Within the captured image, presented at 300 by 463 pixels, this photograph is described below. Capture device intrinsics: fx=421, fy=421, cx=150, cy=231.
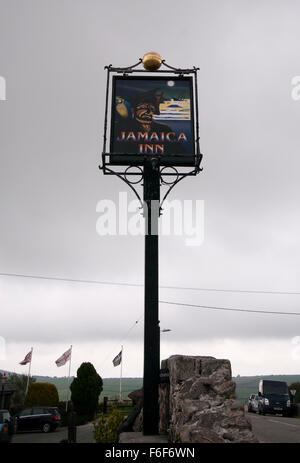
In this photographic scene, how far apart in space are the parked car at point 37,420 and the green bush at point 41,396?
6620mm

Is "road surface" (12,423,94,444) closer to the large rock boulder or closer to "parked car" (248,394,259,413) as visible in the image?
the large rock boulder

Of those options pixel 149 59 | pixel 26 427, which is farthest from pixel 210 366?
pixel 26 427

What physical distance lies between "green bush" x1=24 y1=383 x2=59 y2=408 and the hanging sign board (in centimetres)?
2644

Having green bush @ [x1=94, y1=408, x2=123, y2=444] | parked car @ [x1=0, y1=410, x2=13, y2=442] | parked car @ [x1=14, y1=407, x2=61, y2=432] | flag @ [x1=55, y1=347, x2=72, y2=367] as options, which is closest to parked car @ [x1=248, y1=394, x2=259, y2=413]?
parked car @ [x1=14, y1=407, x2=61, y2=432]

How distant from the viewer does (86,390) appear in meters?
34.1

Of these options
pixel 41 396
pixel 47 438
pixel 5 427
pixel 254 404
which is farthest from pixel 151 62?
pixel 41 396

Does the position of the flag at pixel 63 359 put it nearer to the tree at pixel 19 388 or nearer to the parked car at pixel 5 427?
the parked car at pixel 5 427

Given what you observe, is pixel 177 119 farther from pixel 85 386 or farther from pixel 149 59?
pixel 85 386

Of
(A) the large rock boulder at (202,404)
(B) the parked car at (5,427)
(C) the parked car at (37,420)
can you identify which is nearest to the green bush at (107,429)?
(A) the large rock boulder at (202,404)

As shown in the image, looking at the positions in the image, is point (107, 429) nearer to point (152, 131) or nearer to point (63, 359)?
point (152, 131)

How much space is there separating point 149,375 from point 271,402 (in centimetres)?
2087

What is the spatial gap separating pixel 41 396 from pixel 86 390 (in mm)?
3886

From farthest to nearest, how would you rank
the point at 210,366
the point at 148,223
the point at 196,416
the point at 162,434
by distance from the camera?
the point at 148,223
the point at 162,434
the point at 210,366
the point at 196,416
